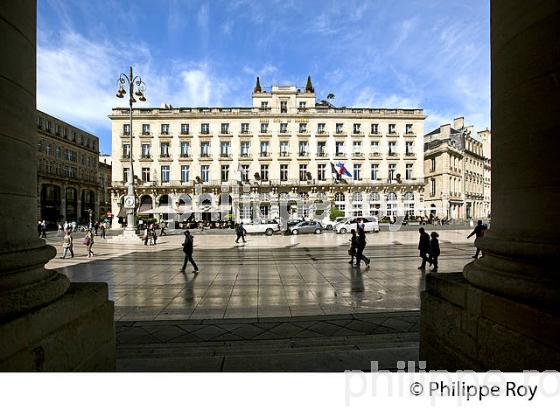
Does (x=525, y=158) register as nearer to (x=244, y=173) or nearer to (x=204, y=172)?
(x=244, y=173)

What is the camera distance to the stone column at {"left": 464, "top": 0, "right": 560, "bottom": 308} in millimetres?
2209

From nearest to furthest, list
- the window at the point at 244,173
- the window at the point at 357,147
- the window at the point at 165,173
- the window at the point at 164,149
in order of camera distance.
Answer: the window at the point at 244,173 < the window at the point at 165,173 < the window at the point at 164,149 < the window at the point at 357,147

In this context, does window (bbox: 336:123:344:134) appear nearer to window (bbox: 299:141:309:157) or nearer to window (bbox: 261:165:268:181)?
window (bbox: 299:141:309:157)

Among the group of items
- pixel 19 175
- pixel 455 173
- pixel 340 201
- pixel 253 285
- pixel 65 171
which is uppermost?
pixel 65 171

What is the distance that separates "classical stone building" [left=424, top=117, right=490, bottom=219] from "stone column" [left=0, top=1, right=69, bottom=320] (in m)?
52.7

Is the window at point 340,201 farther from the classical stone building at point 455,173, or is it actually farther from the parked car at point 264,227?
the parked car at point 264,227

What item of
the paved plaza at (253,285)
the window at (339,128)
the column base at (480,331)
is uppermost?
the window at (339,128)

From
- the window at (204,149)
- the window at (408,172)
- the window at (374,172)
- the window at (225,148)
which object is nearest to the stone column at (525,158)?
the window at (225,148)

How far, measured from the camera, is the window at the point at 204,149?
4309 centimetres

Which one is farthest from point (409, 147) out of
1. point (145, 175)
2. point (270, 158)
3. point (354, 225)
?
point (145, 175)

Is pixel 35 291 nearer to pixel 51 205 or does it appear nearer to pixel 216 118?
pixel 216 118

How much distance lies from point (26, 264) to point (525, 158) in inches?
173

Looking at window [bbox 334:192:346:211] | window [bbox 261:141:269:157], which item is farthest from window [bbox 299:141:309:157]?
window [bbox 334:192:346:211]

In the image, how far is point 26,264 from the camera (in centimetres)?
236
